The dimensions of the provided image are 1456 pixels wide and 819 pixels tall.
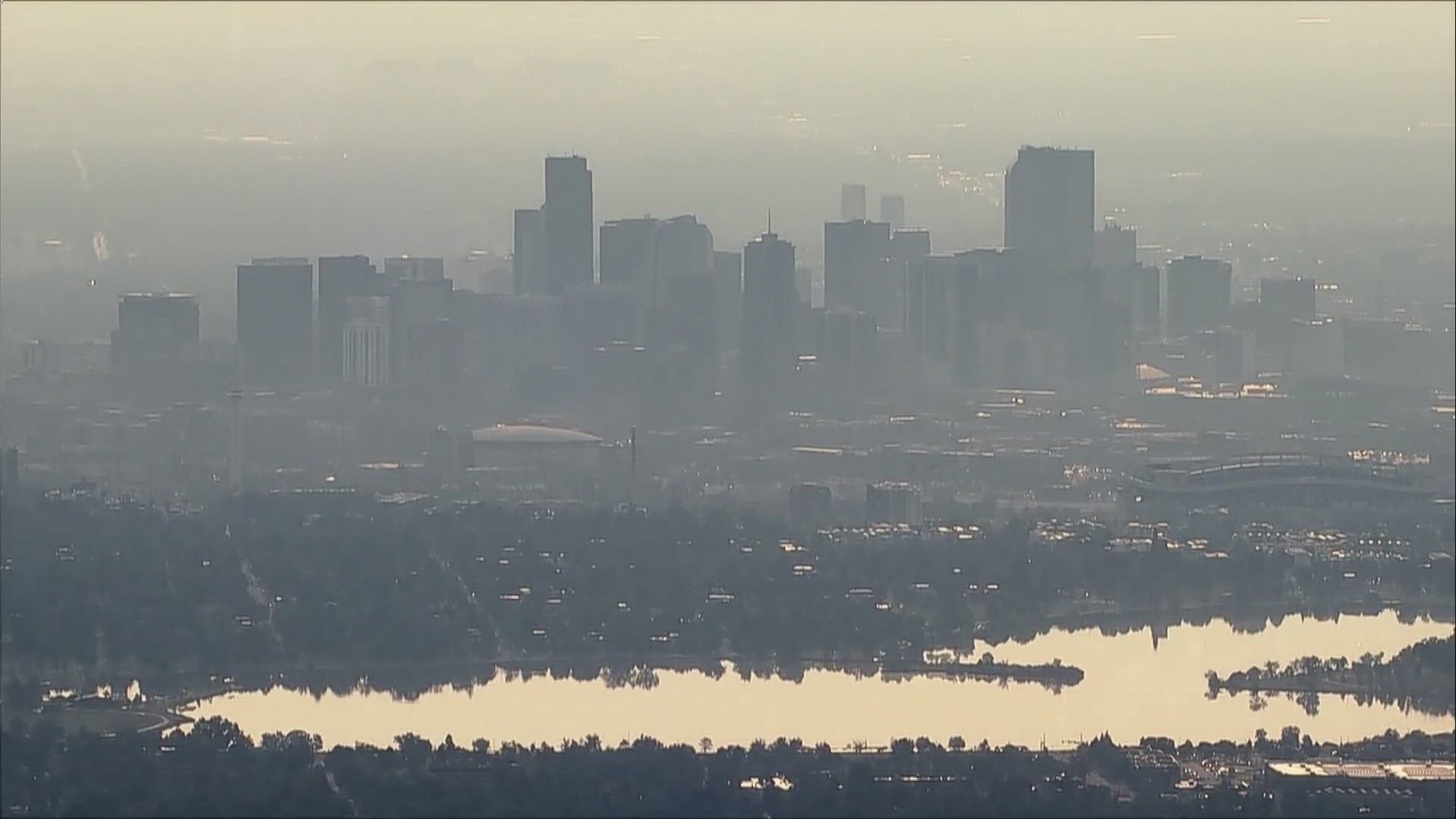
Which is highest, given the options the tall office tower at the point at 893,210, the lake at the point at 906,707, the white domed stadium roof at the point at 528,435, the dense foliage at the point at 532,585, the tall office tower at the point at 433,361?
the tall office tower at the point at 893,210

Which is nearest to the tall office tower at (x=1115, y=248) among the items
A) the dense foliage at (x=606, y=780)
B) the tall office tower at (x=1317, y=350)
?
the tall office tower at (x=1317, y=350)

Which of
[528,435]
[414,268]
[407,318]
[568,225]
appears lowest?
[528,435]

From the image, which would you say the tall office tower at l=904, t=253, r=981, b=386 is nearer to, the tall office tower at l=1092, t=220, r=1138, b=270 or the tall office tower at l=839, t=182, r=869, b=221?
the tall office tower at l=839, t=182, r=869, b=221

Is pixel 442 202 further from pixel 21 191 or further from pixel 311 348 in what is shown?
pixel 21 191

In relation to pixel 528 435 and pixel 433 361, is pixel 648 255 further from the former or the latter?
pixel 528 435

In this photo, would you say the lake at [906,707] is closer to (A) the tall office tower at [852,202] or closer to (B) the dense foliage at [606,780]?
(B) the dense foliage at [606,780]

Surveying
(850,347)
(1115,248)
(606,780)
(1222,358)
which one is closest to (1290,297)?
(1222,358)

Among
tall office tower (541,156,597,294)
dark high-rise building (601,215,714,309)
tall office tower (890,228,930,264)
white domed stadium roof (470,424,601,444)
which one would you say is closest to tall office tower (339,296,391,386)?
white domed stadium roof (470,424,601,444)
